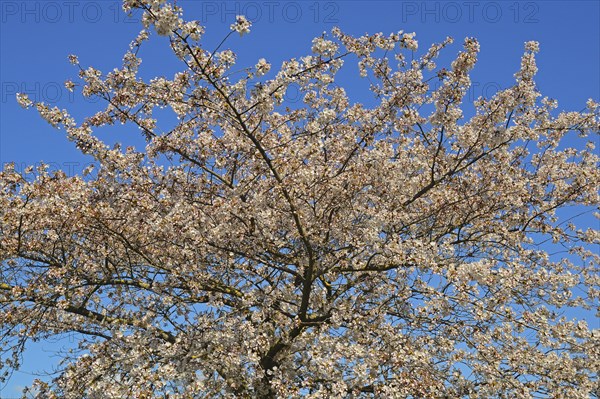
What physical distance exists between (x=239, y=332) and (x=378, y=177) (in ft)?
12.4

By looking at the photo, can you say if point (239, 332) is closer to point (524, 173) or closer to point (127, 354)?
point (127, 354)

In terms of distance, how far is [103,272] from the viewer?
10648mm

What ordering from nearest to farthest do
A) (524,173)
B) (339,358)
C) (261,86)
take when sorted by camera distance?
1. (261,86)
2. (339,358)
3. (524,173)

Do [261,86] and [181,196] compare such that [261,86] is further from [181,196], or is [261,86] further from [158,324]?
[158,324]

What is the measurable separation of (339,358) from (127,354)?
3221mm

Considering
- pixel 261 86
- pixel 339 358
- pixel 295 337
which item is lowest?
pixel 339 358

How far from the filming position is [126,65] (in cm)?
856

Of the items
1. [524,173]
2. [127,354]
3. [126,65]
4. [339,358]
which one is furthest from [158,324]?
[524,173]

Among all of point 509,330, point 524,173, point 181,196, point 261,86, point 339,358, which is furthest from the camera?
point 524,173

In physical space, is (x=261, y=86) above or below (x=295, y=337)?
above

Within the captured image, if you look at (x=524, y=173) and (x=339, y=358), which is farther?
(x=524, y=173)

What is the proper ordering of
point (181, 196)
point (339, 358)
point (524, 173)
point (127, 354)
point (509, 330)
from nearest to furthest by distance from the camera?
point (339, 358) < point (127, 354) < point (509, 330) < point (181, 196) < point (524, 173)

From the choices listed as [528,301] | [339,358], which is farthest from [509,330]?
[339,358]

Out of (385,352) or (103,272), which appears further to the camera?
(103,272)
